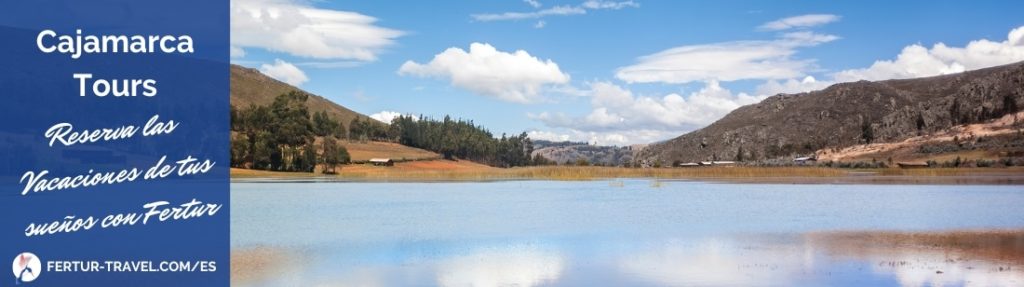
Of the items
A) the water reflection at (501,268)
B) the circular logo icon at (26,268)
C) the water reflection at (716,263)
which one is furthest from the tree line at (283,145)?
the circular logo icon at (26,268)

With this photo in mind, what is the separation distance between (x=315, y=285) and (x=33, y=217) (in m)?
25.2

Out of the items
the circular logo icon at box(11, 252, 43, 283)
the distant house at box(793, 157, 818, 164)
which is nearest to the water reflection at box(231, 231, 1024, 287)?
the circular logo icon at box(11, 252, 43, 283)

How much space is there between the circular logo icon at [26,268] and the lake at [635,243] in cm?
463

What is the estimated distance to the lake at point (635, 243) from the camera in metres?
22.0

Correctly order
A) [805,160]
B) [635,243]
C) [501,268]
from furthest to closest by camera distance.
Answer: [805,160] < [635,243] < [501,268]

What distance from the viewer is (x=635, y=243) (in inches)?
1181

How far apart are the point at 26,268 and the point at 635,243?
1765 cm

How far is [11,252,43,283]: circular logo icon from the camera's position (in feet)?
70.9

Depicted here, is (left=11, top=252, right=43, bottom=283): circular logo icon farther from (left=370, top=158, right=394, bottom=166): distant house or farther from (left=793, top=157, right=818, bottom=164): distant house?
(left=370, top=158, right=394, bottom=166): distant house

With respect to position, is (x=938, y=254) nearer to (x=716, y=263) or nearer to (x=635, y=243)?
(x=716, y=263)

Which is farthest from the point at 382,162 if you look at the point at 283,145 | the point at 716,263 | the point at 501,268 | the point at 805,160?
the point at 716,263

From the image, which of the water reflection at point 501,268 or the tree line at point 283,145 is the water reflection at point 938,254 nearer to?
the water reflection at point 501,268

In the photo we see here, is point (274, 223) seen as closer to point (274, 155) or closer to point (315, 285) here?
point (315, 285)

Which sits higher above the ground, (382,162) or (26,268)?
(382,162)
